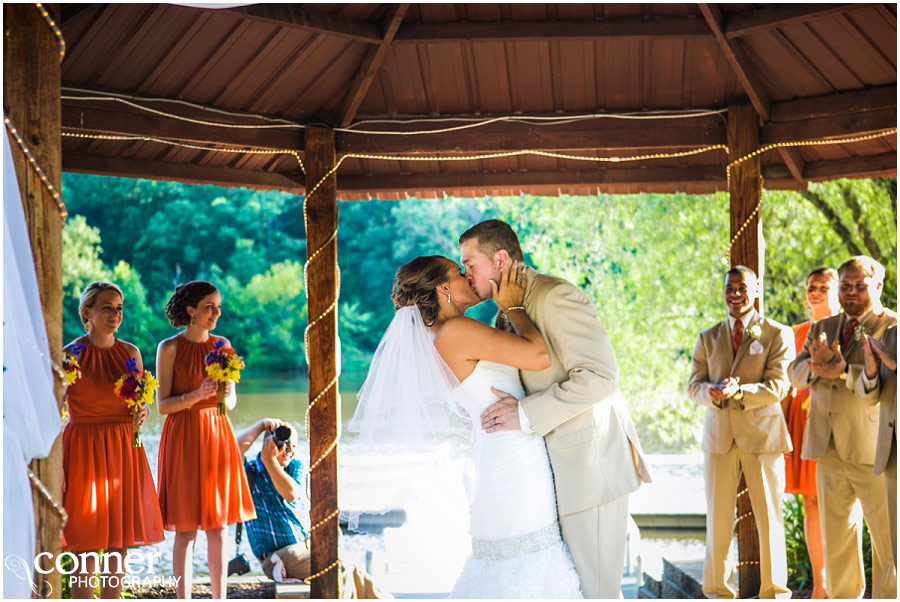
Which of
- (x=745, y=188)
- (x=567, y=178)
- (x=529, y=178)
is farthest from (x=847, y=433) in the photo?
(x=529, y=178)

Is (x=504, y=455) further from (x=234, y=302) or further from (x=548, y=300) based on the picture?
(x=234, y=302)

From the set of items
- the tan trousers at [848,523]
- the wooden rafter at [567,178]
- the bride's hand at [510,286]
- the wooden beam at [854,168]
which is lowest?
the tan trousers at [848,523]

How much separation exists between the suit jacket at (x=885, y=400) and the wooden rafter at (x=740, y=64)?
180 centimetres

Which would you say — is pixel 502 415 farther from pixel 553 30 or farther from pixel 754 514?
pixel 553 30

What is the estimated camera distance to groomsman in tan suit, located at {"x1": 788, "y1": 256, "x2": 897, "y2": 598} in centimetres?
532

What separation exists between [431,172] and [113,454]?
3.38 m

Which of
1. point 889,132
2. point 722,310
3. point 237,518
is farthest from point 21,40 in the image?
point 722,310

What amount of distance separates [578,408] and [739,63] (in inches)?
124

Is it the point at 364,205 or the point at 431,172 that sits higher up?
the point at 364,205

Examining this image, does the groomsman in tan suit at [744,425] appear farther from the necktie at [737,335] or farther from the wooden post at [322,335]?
the wooden post at [322,335]

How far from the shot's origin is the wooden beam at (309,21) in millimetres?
5367

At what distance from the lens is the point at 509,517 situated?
379 centimetres

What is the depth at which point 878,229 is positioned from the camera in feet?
36.8

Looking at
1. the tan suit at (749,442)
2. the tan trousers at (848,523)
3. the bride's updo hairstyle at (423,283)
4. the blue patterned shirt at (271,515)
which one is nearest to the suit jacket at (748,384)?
the tan suit at (749,442)
